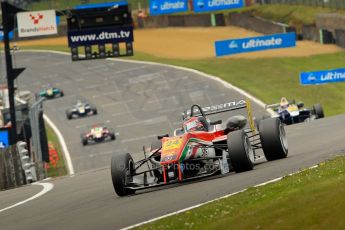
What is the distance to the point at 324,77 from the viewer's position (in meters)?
59.0

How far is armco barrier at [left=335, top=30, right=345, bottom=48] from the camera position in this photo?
78.4 meters

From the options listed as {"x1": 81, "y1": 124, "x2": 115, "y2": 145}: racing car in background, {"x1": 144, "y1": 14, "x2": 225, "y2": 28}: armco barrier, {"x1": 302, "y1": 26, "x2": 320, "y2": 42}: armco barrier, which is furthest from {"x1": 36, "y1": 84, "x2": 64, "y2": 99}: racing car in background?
{"x1": 144, "y1": 14, "x2": 225, "y2": 28}: armco barrier

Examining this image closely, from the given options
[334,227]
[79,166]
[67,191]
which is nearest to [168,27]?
[79,166]

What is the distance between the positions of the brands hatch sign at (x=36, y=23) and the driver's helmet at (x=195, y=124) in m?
19.8

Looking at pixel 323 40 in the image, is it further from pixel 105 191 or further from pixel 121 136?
pixel 105 191

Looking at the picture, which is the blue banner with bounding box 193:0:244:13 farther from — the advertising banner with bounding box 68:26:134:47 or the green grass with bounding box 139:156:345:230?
the green grass with bounding box 139:156:345:230

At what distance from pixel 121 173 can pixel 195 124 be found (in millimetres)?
2451

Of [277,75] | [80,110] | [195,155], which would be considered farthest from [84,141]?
[195,155]

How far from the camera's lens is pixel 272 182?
15141 mm

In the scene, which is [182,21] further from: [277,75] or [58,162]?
[58,162]

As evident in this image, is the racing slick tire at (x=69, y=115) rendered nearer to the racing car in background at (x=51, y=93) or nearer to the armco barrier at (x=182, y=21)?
the racing car in background at (x=51, y=93)

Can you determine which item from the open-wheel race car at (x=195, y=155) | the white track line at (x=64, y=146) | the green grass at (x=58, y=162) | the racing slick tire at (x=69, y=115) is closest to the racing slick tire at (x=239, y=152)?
the open-wheel race car at (x=195, y=155)

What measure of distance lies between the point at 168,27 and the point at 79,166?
2160 inches

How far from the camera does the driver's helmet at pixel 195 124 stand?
A: 19828mm
